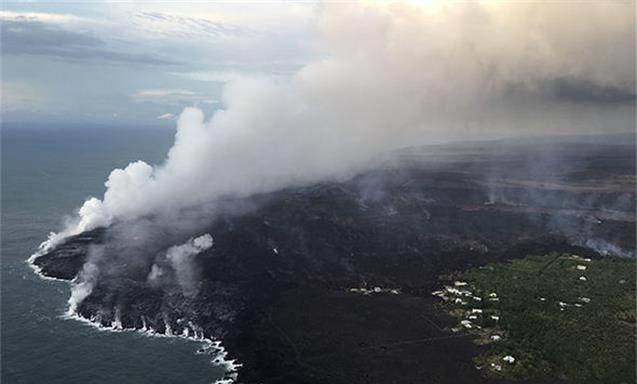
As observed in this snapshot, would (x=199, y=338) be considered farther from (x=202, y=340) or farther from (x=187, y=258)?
(x=187, y=258)

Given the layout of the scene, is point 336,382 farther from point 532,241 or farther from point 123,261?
point 532,241

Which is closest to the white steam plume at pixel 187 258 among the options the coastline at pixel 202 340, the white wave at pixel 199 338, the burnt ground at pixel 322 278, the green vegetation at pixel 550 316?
the burnt ground at pixel 322 278

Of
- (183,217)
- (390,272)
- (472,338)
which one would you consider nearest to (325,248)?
(390,272)

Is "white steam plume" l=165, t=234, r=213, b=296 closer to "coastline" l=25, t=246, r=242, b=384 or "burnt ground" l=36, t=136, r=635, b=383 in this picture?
"burnt ground" l=36, t=136, r=635, b=383

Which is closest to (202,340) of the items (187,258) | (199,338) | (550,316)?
(199,338)

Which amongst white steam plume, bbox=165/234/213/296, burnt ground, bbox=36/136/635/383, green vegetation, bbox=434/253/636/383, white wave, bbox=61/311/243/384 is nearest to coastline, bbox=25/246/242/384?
white wave, bbox=61/311/243/384

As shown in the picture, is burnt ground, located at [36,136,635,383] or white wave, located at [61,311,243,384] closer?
white wave, located at [61,311,243,384]
